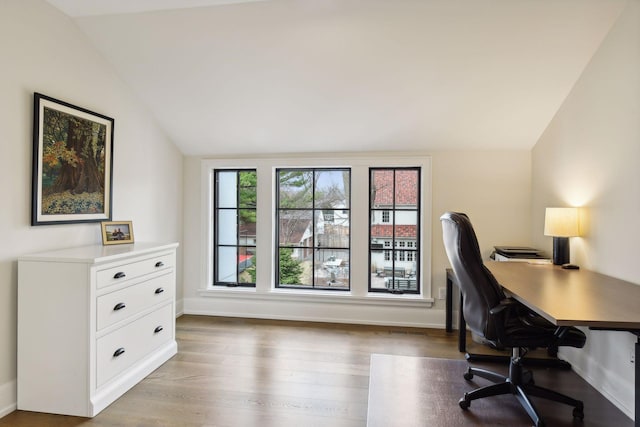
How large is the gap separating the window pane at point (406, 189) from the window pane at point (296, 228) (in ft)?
3.15

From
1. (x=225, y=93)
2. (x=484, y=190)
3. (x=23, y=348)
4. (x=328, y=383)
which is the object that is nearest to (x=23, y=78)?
(x=225, y=93)

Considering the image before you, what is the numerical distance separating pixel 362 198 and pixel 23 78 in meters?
2.77

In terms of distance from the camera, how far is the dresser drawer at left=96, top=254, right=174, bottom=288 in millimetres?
2086

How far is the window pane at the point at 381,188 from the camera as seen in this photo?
12.0 ft

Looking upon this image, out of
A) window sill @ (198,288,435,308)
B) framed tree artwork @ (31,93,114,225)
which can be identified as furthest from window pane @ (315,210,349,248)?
framed tree artwork @ (31,93,114,225)

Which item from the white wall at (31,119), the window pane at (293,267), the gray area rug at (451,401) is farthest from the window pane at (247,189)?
the gray area rug at (451,401)

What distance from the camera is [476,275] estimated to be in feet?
6.16

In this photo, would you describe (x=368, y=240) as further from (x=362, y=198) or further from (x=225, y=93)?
(x=225, y=93)

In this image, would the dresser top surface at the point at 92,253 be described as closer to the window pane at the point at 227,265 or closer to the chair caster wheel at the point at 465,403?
the window pane at the point at 227,265

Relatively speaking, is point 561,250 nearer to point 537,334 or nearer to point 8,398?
point 537,334

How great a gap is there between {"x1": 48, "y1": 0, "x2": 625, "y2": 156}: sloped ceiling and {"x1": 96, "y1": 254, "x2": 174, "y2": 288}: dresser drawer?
1.45 m

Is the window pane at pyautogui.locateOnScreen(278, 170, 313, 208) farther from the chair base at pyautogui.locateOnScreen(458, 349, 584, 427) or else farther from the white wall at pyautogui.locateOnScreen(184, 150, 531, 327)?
the chair base at pyautogui.locateOnScreen(458, 349, 584, 427)

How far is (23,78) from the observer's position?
6.88 ft

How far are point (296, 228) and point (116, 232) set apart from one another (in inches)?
68.5
